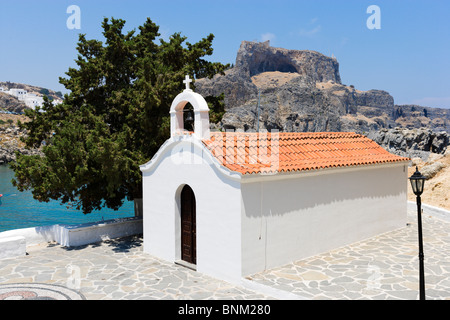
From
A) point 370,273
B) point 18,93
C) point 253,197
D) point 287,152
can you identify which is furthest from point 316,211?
point 18,93

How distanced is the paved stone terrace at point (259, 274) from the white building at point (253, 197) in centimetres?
52

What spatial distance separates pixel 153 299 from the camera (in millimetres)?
8461

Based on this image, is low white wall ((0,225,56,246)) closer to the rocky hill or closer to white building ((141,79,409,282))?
white building ((141,79,409,282))

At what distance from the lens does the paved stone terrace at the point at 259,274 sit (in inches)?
336

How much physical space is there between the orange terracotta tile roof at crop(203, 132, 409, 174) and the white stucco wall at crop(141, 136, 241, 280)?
1.90 feet

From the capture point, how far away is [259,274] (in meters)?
9.54

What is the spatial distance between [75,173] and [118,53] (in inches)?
217

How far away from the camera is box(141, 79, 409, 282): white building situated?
30.9 ft

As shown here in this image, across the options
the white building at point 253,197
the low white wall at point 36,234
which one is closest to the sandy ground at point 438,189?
the white building at point 253,197

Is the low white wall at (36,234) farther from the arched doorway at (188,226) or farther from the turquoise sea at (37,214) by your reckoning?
the turquoise sea at (37,214)


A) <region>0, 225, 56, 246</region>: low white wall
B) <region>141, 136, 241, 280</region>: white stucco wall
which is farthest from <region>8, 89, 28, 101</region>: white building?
<region>141, 136, 241, 280</region>: white stucco wall

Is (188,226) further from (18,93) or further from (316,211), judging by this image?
(18,93)
